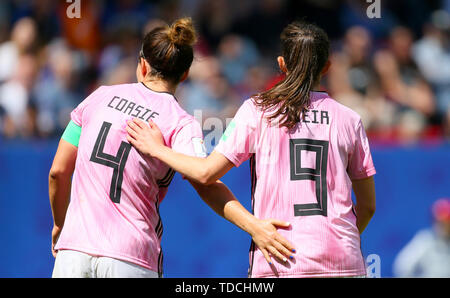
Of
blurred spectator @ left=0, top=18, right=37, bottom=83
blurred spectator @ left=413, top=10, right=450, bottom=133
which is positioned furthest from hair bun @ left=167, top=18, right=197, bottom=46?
blurred spectator @ left=413, top=10, right=450, bottom=133

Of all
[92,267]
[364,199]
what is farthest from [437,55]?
[92,267]

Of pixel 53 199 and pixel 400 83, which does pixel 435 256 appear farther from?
pixel 53 199

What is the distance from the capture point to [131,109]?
3.90 m

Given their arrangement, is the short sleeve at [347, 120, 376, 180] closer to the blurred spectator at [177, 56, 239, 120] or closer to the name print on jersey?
the name print on jersey

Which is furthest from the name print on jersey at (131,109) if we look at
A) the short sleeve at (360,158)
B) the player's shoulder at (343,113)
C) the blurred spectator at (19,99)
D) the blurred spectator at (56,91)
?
the blurred spectator at (19,99)

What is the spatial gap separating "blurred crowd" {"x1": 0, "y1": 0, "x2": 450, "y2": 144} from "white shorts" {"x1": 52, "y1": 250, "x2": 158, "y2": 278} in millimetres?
3995

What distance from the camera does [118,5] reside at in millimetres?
9453

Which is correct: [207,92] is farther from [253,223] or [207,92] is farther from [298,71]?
[253,223]

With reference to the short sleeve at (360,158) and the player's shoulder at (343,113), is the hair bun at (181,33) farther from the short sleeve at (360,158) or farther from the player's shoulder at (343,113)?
the short sleeve at (360,158)

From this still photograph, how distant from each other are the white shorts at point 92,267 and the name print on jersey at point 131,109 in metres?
0.78

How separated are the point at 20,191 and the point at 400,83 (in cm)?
449

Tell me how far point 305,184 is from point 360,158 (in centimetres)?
40
